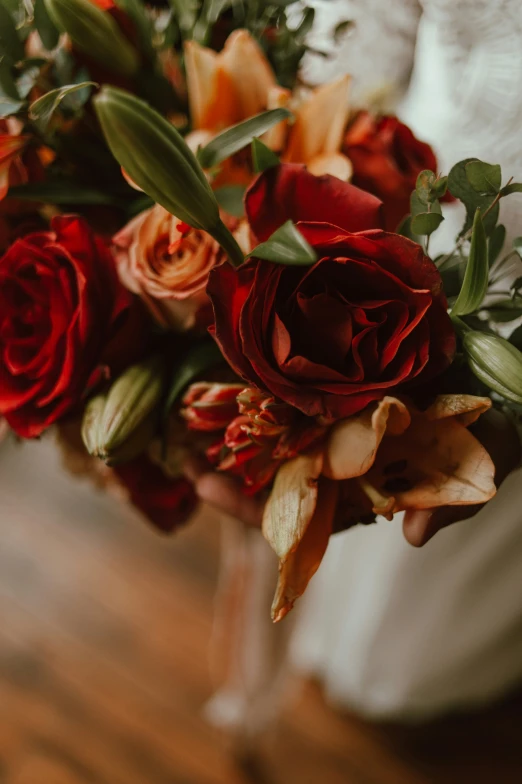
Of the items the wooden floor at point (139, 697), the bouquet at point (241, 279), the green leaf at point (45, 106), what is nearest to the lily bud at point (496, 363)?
the bouquet at point (241, 279)

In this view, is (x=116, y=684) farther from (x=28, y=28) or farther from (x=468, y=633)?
(x=28, y=28)

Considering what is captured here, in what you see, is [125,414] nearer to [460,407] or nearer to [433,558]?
[460,407]

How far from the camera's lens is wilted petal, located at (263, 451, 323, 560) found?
0.33 m

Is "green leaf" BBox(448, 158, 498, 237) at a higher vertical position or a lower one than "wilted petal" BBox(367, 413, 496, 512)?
higher

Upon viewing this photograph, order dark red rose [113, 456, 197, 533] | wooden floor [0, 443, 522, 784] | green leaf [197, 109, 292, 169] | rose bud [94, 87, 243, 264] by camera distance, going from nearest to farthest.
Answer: rose bud [94, 87, 243, 264]
green leaf [197, 109, 292, 169]
dark red rose [113, 456, 197, 533]
wooden floor [0, 443, 522, 784]

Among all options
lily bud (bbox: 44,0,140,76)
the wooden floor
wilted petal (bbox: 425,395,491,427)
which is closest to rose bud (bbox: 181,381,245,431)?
wilted petal (bbox: 425,395,491,427)

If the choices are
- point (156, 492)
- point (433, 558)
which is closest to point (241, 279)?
point (156, 492)

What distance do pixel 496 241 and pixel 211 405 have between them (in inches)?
7.4

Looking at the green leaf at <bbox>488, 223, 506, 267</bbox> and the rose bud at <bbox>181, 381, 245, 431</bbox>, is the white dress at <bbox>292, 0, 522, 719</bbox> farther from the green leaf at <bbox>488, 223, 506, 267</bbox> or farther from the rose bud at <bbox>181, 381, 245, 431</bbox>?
the rose bud at <bbox>181, 381, 245, 431</bbox>

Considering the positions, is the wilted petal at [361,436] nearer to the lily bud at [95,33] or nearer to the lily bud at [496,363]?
the lily bud at [496,363]

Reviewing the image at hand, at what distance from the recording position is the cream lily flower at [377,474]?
33 centimetres

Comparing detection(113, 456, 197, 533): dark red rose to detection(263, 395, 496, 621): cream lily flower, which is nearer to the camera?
detection(263, 395, 496, 621): cream lily flower

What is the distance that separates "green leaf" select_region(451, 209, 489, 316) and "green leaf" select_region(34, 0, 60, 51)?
0.91 feet

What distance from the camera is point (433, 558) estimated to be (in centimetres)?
73
